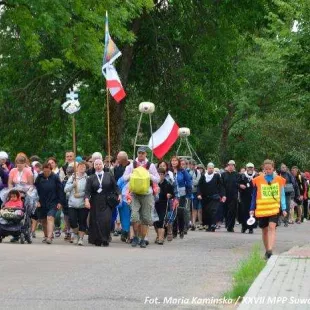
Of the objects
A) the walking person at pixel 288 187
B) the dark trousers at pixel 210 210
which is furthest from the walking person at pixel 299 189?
the dark trousers at pixel 210 210

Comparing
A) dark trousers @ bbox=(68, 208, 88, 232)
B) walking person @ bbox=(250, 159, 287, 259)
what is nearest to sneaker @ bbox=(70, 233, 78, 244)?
dark trousers @ bbox=(68, 208, 88, 232)

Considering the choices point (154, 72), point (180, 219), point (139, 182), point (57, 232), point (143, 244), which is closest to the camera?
point (139, 182)

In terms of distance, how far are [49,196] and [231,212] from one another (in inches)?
335

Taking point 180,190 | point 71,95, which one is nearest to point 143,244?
point 180,190

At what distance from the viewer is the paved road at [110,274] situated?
11812 millimetres

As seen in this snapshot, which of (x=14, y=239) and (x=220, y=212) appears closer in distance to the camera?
(x=14, y=239)

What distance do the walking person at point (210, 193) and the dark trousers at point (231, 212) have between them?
662 mm

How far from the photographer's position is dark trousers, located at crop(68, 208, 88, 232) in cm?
2141

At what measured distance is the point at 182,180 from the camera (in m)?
24.0

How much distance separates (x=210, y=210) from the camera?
28516 mm

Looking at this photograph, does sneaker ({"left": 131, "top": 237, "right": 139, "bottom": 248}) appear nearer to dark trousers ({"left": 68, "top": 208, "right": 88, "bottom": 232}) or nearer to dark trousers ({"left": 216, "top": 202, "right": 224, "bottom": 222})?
dark trousers ({"left": 68, "top": 208, "right": 88, "bottom": 232})

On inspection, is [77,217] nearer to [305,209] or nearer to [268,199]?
[268,199]

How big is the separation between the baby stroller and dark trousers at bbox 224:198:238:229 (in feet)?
29.4

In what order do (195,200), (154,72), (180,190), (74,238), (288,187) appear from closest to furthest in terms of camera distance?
(74,238), (180,190), (195,200), (288,187), (154,72)
